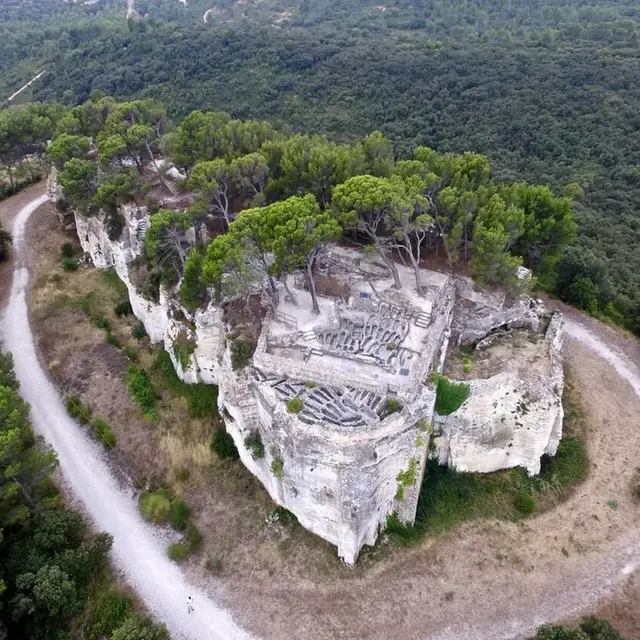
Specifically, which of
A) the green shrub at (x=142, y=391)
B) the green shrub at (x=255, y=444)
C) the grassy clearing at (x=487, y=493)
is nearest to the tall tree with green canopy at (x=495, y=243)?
the grassy clearing at (x=487, y=493)

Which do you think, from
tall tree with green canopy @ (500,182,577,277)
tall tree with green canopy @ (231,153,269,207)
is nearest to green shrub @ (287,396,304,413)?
tall tree with green canopy @ (231,153,269,207)

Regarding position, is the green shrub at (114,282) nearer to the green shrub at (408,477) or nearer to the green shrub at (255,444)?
the green shrub at (255,444)

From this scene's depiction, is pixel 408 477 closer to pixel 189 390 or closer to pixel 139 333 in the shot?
pixel 189 390

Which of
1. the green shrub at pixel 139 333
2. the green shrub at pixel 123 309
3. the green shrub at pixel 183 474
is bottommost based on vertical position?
the green shrub at pixel 183 474

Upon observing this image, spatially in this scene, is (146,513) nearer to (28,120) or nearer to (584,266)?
(584,266)

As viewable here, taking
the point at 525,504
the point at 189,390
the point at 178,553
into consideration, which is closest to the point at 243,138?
the point at 189,390
